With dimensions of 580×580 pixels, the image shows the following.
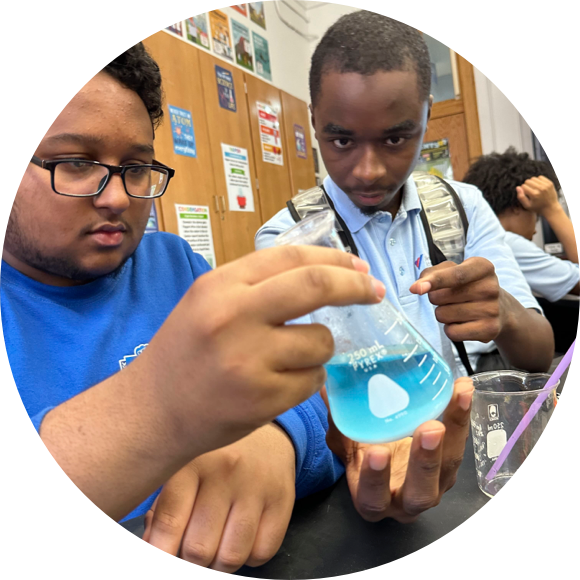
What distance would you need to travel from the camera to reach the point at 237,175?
2.88ft

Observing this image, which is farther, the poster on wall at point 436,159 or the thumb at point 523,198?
the thumb at point 523,198

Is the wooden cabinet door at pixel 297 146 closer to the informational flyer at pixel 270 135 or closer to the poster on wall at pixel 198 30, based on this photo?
the informational flyer at pixel 270 135

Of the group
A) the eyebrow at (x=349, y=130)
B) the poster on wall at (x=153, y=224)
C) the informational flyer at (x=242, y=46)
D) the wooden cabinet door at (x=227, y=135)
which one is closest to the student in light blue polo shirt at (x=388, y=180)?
the eyebrow at (x=349, y=130)

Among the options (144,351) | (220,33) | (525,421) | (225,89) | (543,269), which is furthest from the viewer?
(543,269)

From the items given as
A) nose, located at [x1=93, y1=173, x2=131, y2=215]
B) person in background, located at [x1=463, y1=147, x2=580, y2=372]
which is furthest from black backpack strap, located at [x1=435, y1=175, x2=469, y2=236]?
nose, located at [x1=93, y1=173, x2=131, y2=215]

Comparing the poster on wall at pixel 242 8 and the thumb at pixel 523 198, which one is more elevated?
the poster on wall at pixel 242 8

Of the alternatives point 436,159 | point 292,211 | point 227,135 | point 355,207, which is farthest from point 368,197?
point 227,135

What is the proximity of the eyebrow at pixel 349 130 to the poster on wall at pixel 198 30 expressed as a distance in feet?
1.02

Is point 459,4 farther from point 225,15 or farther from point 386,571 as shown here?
point 386,571

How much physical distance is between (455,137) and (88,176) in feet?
2.43

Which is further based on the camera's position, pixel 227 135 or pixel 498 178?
pixel 498 178

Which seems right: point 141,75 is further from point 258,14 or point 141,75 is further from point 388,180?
point 388,180

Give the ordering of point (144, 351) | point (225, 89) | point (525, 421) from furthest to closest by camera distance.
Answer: point (225, 89), point (525, 421), point (144, 351)

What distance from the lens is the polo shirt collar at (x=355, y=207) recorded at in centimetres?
71
